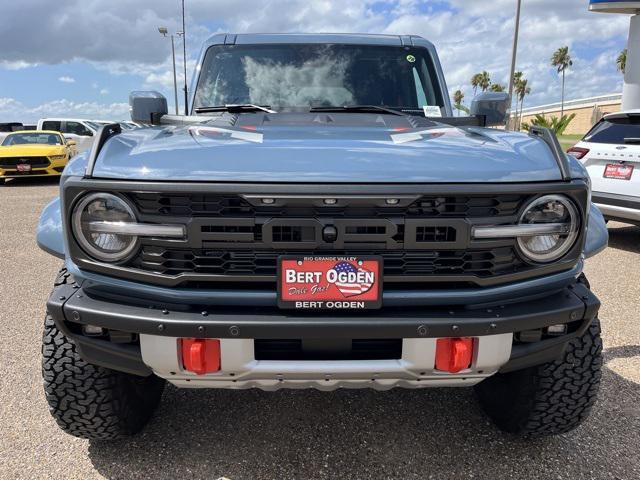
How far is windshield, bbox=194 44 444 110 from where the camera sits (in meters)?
3.49

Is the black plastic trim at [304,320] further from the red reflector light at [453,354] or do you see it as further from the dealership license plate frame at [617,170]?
the dealership license plate frame at [617,170]

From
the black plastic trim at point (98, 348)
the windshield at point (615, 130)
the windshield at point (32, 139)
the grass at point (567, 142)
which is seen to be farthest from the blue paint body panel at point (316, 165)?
the windshield at point (32, 139)

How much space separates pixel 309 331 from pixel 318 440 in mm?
934

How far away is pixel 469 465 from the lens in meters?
2.39

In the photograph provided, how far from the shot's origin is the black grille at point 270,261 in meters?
1.91

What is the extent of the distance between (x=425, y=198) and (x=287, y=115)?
1.36 metres

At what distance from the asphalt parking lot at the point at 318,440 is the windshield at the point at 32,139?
12.1m

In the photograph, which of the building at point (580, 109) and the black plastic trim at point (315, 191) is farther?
the building at point (580, 109)

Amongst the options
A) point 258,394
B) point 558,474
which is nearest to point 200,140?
point 258,394

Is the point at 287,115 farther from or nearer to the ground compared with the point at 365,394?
farther from the ground

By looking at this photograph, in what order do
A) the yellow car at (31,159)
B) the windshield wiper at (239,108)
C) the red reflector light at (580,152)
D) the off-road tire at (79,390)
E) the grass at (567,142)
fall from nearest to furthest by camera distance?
the off-road tire at (79,390) < the windshield wiper at (239,108) < the red reflector light at (580,152) < the grass at (567,142) < the yellow car at (31,159)

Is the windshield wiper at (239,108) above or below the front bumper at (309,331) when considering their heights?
above

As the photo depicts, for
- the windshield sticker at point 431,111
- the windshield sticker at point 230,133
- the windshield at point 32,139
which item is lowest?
the windshield at point 32,139

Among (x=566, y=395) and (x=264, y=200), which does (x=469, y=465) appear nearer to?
(x=566, y=395)
